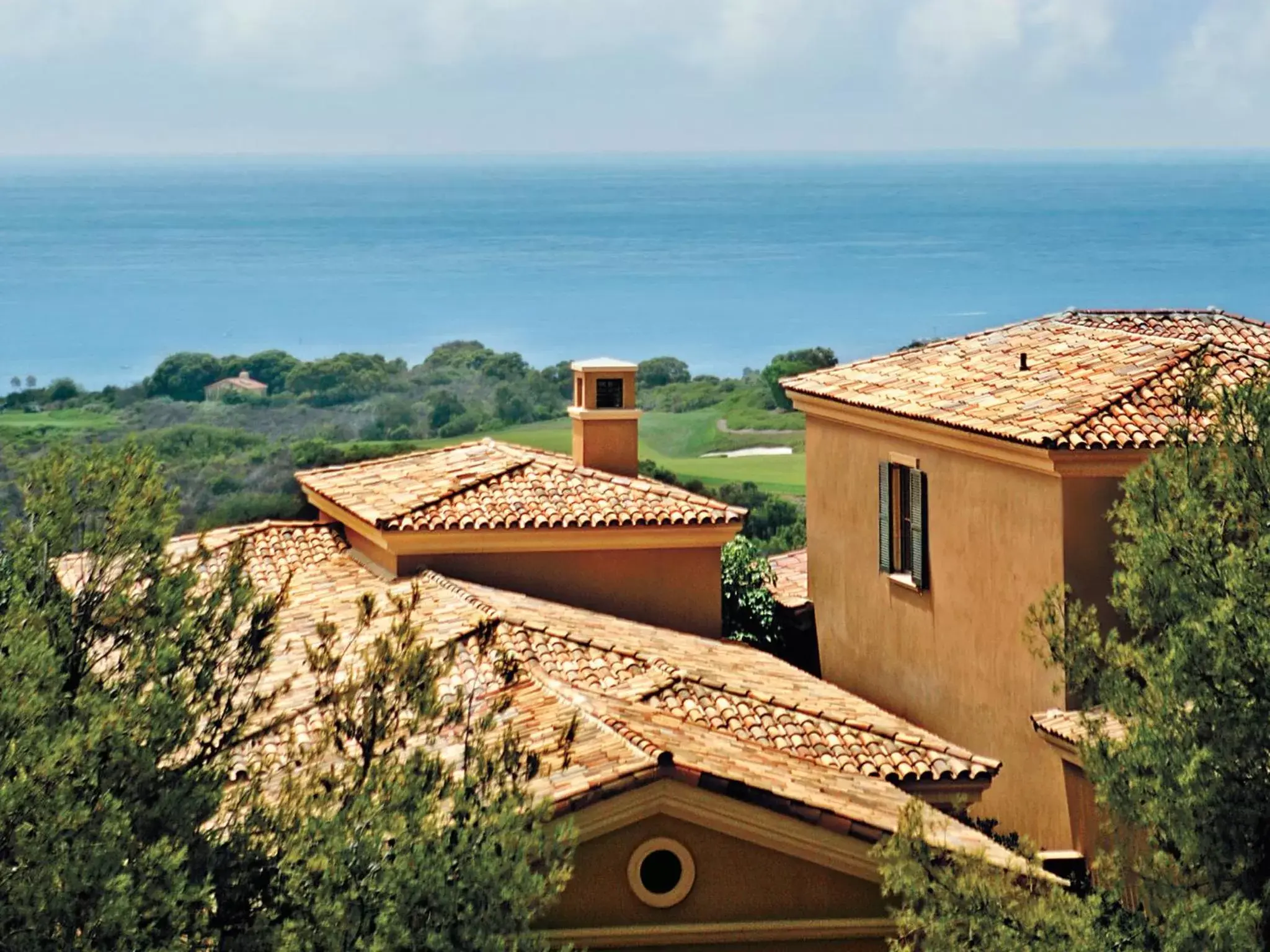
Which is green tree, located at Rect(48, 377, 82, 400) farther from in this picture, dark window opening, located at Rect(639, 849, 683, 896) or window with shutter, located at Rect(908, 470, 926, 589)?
dark window opening, located at Rect(639, 849, 683, 896)

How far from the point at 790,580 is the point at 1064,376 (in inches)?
274

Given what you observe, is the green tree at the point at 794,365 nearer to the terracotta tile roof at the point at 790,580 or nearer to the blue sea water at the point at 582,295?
the terracotta tile roof at the point at 790,580

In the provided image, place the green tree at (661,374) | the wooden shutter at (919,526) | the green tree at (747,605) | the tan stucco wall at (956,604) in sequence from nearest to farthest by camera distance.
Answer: the tan stucco wall at (956,604) < the wooden shutter at (919,526) < the green tree at (747,605) < the green tree at (661,374)

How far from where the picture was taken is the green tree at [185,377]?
80.1 meters

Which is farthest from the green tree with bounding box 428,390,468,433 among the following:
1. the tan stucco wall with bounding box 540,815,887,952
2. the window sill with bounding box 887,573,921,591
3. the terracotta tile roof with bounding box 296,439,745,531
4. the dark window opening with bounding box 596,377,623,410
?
the tan stucco wall with bounding box 540,815,887,952

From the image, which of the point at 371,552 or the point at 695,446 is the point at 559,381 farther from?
the point at 371,552

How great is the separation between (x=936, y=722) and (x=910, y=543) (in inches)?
60.5

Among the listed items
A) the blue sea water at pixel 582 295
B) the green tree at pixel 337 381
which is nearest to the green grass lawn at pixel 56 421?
the green tree at pixel 337 381

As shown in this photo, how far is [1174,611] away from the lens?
952 cm

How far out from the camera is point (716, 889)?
442 inches

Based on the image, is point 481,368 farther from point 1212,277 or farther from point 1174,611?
point 1212,277

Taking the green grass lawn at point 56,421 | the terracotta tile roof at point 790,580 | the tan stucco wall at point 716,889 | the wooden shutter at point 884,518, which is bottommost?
the green grass lawn at point 56,421

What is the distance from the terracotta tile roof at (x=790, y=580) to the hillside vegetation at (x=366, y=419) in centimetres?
986

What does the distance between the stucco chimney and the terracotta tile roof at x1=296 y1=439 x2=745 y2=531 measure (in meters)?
0.30
